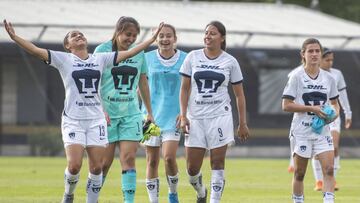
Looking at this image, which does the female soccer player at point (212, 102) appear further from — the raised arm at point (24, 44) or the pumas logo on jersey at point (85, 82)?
the raised arm at point (24, 44)

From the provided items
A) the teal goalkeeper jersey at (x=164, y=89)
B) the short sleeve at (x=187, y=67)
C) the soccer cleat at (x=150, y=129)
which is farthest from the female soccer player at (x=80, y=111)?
the teal goalkeeper jersey at (x=164, y=89)

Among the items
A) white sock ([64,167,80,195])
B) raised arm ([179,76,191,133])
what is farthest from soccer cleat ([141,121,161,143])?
white sock ([64,167,80,195])

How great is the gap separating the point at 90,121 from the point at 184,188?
661cm

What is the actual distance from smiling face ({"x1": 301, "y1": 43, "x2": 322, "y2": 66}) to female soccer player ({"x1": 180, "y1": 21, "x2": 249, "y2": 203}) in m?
0.98

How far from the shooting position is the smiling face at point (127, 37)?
15.3 meters

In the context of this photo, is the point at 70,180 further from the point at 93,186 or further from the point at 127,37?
the point at 127,37

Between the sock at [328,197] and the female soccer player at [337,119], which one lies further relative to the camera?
the female soccer player at [337,119]

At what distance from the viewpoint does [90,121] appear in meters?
14.8

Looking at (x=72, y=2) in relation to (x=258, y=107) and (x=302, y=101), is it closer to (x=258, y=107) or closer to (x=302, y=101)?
(x=258, y=107)

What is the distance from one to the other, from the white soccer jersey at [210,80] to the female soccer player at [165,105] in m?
1.24

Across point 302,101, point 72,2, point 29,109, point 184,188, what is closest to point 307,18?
point 72,2

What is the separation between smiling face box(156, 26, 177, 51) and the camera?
54.0 feet

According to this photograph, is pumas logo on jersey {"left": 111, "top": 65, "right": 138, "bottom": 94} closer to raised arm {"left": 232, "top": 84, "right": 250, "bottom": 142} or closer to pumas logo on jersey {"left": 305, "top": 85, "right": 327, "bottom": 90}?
raised arm {"left": 232, "top": 84, "right": 250, "bottom": 142}

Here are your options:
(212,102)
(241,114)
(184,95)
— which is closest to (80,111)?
(184,95)
